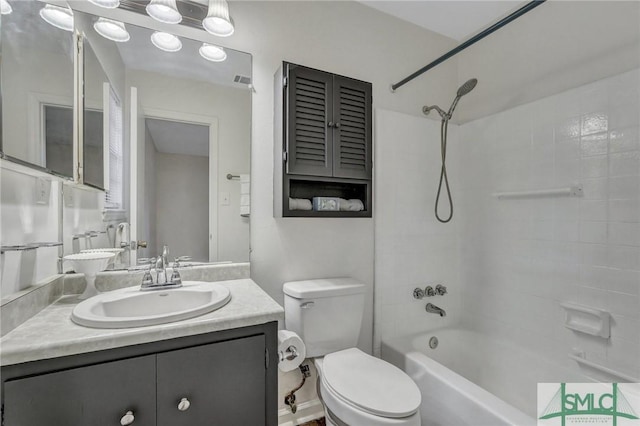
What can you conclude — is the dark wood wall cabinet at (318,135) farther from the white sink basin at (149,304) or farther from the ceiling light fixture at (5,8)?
the ceiling light fixture at (5,8)

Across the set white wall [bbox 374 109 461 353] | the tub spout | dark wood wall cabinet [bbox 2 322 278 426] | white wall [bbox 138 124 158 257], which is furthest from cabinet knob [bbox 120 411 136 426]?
the tub spout

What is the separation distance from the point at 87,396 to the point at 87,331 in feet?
0.58

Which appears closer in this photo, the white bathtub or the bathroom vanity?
the bathroom vanity

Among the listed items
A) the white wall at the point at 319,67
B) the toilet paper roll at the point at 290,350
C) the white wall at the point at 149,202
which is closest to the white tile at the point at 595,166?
the white wall at the point at 319,67

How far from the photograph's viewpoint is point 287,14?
1719 mm

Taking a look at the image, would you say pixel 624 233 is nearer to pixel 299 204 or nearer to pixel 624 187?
pixel 624 187

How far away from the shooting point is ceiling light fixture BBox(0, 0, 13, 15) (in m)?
0.81

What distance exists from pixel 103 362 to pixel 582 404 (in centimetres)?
204

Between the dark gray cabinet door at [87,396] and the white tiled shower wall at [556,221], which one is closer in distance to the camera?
the dark gray cabinet door at [87,396]

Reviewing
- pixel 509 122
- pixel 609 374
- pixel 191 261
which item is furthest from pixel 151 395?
pixel 509 122

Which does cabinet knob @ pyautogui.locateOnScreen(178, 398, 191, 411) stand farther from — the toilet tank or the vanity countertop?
the toilet tank

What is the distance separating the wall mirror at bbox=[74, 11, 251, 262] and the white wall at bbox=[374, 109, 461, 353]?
2.98ft

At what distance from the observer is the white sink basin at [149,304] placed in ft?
3.04

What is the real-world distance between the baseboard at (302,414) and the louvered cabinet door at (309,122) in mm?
1325
